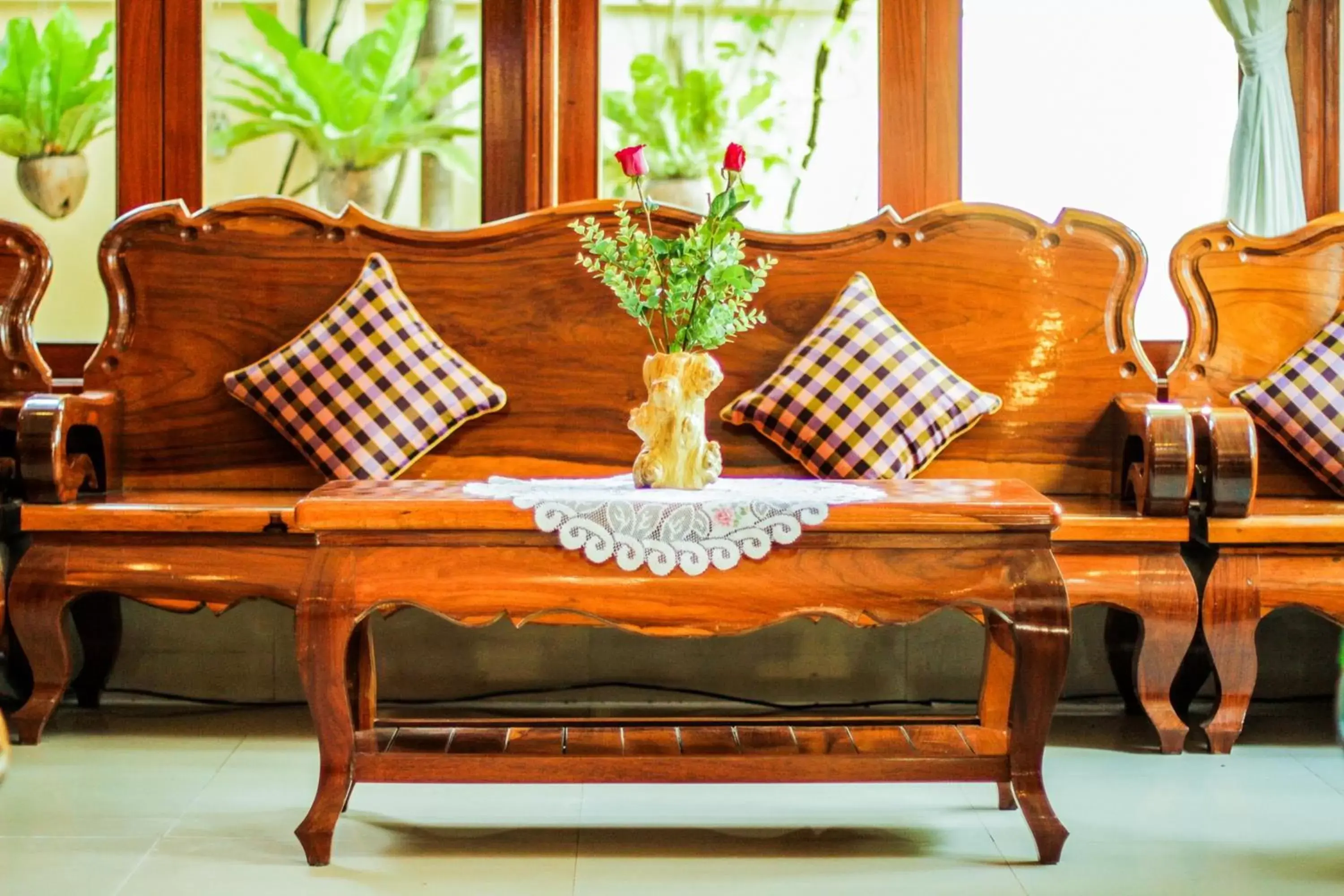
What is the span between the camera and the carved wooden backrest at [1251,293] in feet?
11.6

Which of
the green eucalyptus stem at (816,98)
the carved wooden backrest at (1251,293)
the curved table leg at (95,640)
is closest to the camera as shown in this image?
the curved table leg at (95,640)

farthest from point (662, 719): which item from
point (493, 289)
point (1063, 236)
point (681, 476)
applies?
point (1063, 236)

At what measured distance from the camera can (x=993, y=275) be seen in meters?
3.48

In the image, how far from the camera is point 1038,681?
232 centimetres

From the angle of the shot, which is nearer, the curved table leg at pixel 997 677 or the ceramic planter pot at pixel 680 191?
the curved table leg at pixel 997 677

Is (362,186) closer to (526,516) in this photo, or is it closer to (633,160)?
(633,160)

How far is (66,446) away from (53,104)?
3.85 ft

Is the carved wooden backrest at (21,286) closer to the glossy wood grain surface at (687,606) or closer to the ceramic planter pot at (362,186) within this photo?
the ceramic planter pot at (362,186)

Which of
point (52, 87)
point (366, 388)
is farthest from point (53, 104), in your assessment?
point (366, 388)

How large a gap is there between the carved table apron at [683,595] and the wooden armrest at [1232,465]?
2.66 ft

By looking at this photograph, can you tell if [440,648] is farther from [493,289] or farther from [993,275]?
[993,275]

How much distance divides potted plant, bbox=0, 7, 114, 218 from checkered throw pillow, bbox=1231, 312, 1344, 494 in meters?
3.12

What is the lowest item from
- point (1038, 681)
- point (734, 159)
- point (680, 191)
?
point (1038, 681)

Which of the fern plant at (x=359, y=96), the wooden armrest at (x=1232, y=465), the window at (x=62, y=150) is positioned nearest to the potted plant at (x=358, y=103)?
the fern plant at (x=359, y=96)
